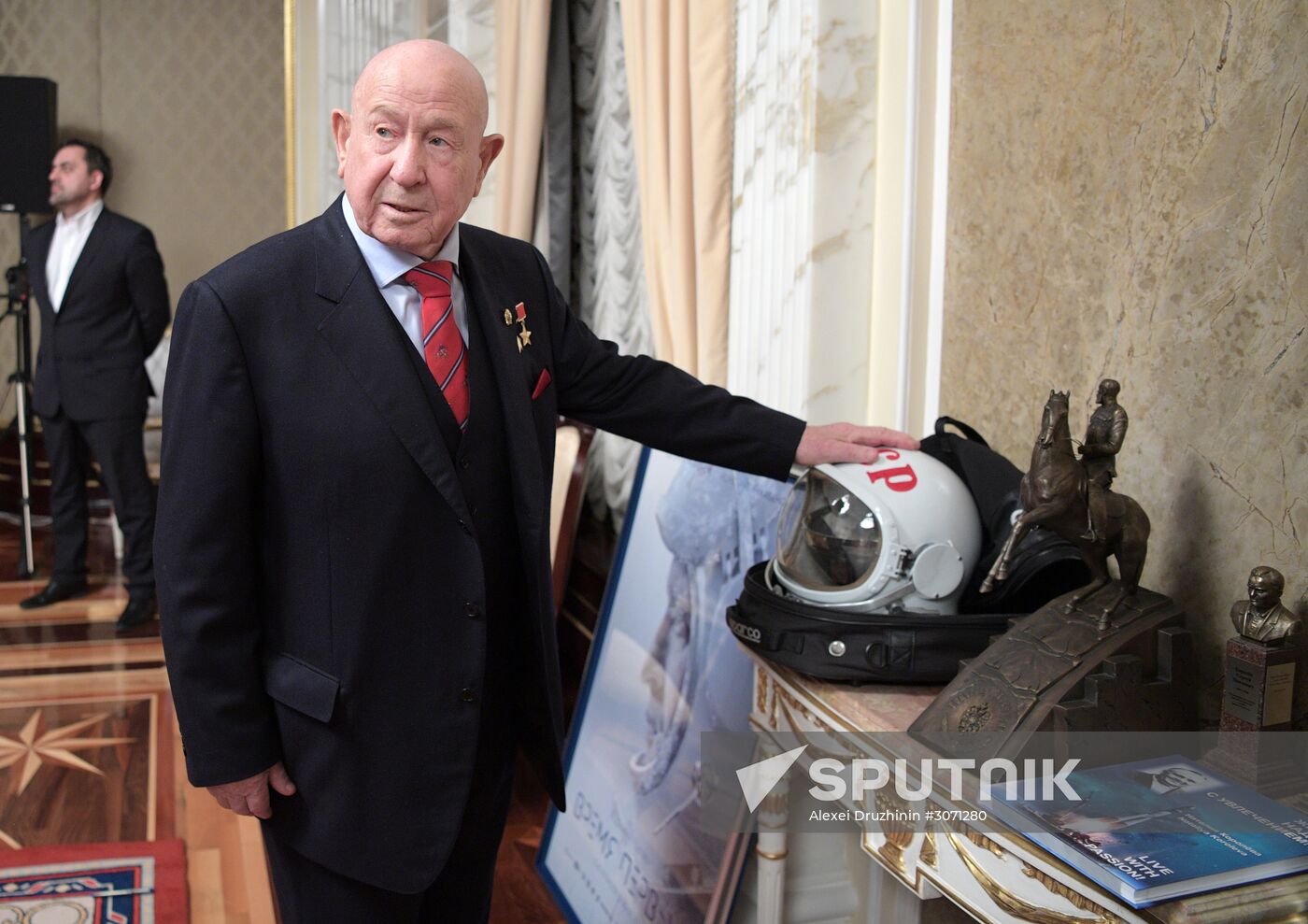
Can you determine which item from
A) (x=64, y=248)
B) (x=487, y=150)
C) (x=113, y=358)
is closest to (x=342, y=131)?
(x=487, y=150)

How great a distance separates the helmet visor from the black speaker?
16.1 feet

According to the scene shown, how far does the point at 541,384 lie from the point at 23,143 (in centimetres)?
495

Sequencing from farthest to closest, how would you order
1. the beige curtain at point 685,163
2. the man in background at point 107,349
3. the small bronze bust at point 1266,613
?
the man in background at point 107,349, the beige curtain at point 685,163, the small bronze bust at point 1266,613

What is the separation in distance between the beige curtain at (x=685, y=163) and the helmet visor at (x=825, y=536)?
3.36 feet

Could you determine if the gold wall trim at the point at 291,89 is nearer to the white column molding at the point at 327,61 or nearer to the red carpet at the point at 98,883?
the white column molding at the point at 327,61

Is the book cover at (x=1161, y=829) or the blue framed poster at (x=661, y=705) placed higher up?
the book cover at (x=1161, y=829)

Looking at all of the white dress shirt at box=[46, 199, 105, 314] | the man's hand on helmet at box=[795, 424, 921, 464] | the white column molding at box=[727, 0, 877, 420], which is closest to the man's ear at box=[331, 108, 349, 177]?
the man's hand on helmet at box=[795, 424, 921, 464]

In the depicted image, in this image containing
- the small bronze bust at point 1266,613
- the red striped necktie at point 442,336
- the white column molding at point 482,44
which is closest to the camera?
the small bronze bust at point 1266,613

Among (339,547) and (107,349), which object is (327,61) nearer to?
(107,349)

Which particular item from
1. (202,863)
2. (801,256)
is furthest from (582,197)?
(202,863)

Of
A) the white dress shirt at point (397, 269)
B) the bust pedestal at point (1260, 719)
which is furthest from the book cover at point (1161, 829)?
the white dress shirt at point (397, 269)

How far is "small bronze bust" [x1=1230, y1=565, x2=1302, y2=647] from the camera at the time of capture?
1.29 m

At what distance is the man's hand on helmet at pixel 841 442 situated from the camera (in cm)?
179

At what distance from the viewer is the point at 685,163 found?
2865 millimetres
